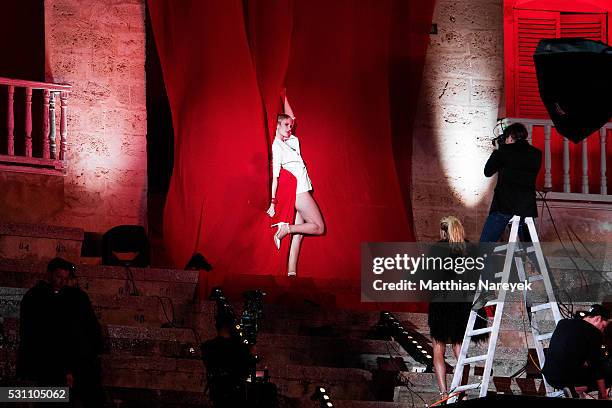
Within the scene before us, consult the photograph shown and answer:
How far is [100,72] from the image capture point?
1424 cm

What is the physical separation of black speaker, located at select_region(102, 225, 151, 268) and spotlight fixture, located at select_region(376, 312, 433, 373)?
2588 millimetres

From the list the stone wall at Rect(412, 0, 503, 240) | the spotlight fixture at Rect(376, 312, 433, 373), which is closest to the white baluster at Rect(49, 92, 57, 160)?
the stone wall at Rect(412, 0, 503, 240)

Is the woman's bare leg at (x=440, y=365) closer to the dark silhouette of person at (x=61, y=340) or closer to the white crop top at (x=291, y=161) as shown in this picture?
the dark silhouette of person at (x=61, y=340)

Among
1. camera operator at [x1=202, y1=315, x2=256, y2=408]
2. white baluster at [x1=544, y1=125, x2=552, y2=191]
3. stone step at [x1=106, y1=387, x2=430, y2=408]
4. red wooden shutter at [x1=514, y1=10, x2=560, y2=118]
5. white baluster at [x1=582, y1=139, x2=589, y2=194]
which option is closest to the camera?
camera operator at [x1=202, y1=315, x2=256, y2=408]

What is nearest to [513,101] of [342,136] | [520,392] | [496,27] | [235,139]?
[496,27]

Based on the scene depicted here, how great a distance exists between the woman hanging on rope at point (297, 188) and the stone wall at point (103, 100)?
4.40 ft

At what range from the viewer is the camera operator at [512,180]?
34.3 ft

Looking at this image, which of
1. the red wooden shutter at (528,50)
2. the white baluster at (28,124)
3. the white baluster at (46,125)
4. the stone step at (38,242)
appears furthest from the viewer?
the red wooden shutter at (528,50)

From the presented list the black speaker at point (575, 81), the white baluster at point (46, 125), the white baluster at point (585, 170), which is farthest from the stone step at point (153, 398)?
the white baluster at point (585, 170)

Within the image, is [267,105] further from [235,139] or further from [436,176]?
[436,176]

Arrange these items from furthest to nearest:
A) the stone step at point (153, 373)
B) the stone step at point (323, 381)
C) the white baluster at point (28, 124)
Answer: the white baluster at point (28, 124) → the stone step at point (323, 381) → the stone step at point (153, 373)

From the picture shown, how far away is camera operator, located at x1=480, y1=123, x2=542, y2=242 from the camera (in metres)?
10.4

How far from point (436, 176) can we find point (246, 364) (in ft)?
20.1

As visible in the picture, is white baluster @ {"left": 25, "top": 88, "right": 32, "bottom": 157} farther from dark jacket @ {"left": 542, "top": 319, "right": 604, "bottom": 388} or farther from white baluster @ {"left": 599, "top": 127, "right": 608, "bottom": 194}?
dark jacket @ {"left": 542, "top": 319, "right": 604, "bottom": 388}
